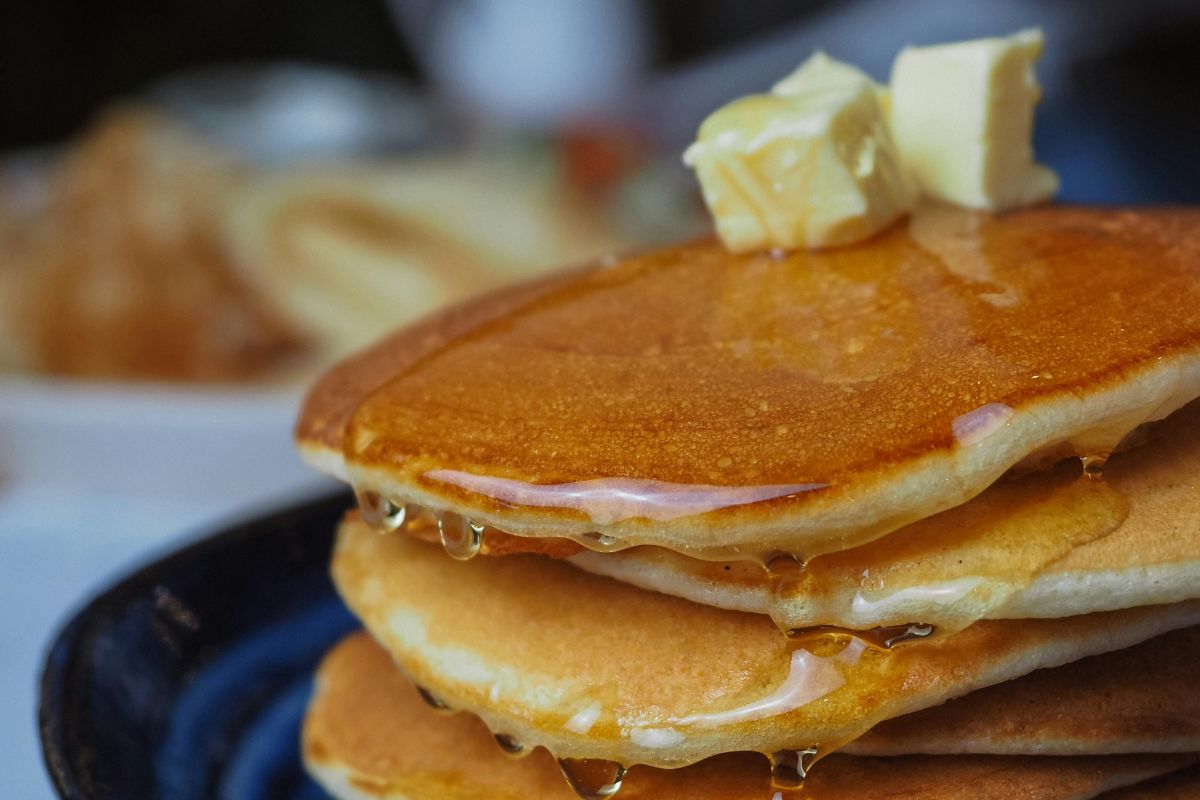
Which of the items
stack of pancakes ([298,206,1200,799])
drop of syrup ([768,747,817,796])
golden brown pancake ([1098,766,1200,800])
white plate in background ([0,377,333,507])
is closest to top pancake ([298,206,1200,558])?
stack of pancakes ([298,206,1200,799])

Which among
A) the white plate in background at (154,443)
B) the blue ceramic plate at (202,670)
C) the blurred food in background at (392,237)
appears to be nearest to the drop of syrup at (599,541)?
the blue ceramic plate at (202,670)

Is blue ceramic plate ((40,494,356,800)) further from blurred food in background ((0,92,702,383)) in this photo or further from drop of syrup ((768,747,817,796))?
blurred food in background ((0,92,702,383))

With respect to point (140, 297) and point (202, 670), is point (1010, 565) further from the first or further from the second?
point (140, 297)

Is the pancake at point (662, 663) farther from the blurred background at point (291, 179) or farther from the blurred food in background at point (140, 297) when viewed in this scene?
the blurred food in background at point (140, 297)

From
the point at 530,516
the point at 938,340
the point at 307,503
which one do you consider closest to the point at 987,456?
the point at 938,340

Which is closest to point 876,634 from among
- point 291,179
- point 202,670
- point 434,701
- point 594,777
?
point 594,777

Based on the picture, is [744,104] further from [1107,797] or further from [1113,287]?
[1107,797]
